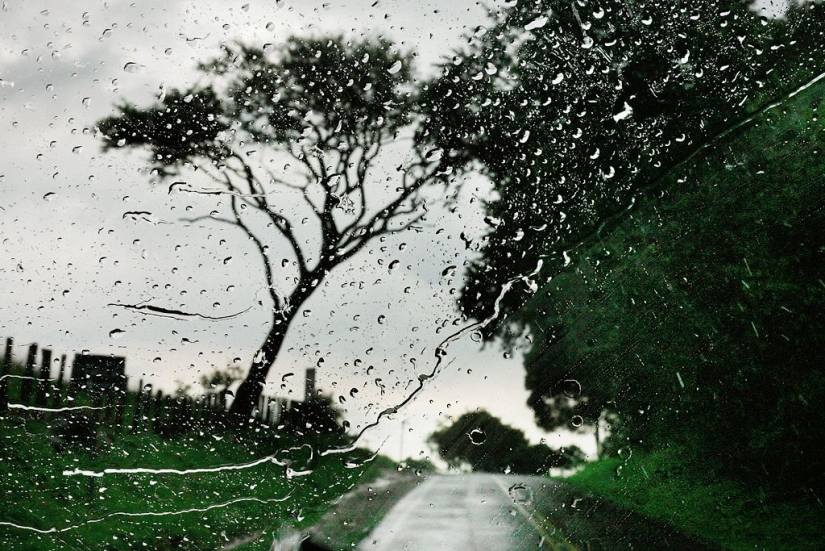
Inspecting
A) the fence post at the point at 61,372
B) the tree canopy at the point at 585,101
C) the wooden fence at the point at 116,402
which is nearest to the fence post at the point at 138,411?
the wooden fence at the point at 116,402

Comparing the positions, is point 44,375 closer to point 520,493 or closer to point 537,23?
point 520,493

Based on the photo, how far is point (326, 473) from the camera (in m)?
1.63

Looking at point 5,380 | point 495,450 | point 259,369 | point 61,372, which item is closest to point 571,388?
point 495,450

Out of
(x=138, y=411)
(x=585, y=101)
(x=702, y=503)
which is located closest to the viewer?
(x=702, y=503)

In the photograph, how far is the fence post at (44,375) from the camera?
5.57 feet

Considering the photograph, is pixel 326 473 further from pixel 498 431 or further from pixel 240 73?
pixel 240 73

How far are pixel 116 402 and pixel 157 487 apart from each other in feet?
0.97

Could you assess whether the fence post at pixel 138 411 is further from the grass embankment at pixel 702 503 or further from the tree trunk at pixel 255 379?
the grass embankment at pixel 702 503

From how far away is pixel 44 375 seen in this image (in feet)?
5.58

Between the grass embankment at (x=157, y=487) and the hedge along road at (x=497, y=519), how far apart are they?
0.18m

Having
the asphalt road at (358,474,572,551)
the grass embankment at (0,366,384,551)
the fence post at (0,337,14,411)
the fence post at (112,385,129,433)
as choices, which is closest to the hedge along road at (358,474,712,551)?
the asphalt road at (358,474,572,551)

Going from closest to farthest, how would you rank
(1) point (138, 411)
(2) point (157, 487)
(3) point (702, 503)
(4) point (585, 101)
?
(3) point (702, 503), (2) point (157, 487), (1) point (138, 411), (4) point (585, 101)

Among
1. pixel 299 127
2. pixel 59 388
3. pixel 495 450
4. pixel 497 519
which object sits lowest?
pixel 497 519

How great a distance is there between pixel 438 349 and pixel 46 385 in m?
1.19
